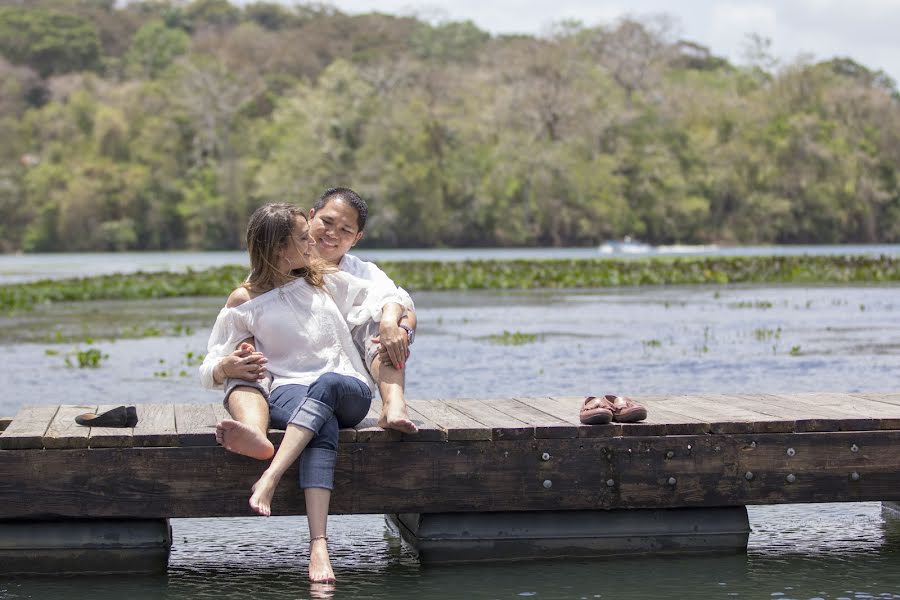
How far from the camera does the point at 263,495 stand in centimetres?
508

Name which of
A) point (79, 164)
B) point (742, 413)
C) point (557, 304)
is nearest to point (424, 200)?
point (79, 164)

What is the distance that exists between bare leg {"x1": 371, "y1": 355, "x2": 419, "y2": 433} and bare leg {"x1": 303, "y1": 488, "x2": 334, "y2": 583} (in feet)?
1.21

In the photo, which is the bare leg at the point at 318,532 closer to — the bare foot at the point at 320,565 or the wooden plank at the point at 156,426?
the bare foot at the point at 320,565

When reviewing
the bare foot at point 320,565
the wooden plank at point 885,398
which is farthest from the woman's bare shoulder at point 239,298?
the wooden plank at point 885,398

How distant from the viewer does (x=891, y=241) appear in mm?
71125

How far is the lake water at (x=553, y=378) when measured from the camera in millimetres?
5305

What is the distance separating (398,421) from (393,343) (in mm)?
377

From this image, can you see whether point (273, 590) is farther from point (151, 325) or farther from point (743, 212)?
point (743, 212)

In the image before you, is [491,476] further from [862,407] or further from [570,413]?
[862,407]

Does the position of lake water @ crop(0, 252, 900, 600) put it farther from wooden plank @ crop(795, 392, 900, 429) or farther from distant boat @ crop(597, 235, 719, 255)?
distant boat @ crop(597, 235, 719, 255)

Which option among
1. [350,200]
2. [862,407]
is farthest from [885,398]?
[350,200]

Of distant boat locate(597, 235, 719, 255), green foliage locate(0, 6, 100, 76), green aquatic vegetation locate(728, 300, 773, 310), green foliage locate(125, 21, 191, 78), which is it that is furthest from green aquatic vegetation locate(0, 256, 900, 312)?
green foliage locate(0, 6, 100, 76)

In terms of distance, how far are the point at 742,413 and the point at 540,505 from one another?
102 cm

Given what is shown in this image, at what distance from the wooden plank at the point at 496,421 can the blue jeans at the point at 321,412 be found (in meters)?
0.53
